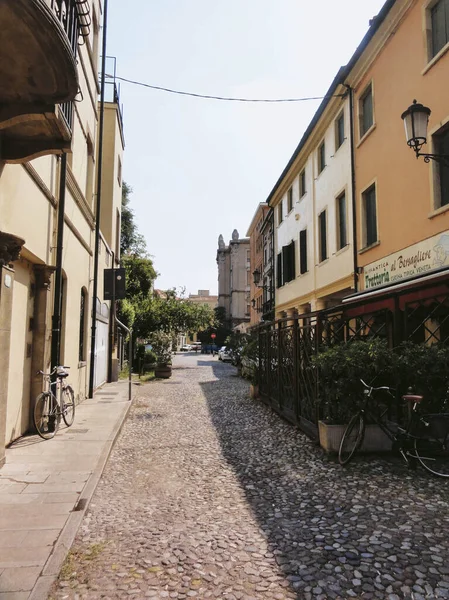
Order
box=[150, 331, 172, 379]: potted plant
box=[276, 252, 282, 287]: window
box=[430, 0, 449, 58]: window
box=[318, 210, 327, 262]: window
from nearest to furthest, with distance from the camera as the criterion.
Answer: box=[430, 0, 449, 58]: window → box=[318, 210, 327, 262]: window → box=[150, 331, 172, 379]: potted plant → box=[276, 252, 282, 287]: window

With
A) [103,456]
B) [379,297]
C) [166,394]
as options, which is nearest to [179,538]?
[103,456]

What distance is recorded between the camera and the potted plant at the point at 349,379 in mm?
6008

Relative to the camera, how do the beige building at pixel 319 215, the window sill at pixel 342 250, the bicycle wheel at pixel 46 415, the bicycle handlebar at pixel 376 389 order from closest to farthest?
the bicycle handlebar at pixel 376 389 → the bicycle wheel at pixel 46 415 → the window sill at pixel 342 250 → the beige building at pixel 319 215

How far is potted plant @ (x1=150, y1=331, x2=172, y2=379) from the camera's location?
20625 mm

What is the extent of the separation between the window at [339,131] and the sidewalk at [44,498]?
1158 cm

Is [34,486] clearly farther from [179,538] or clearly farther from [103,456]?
[179,538]

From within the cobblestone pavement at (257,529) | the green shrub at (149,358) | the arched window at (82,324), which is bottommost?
the cobblestone pavement at (257,529)

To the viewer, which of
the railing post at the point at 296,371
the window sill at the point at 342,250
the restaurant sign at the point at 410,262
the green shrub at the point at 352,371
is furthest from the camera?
the window sill at the point at 342,250

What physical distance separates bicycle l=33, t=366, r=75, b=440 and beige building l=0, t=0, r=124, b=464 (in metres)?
0.23

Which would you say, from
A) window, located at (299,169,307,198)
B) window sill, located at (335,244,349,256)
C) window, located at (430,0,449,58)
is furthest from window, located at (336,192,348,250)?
window, located at (430,0,449,58)

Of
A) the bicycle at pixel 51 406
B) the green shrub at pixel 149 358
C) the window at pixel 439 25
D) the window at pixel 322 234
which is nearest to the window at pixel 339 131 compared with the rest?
the window at pixel 322 234

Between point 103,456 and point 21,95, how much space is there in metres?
4.55

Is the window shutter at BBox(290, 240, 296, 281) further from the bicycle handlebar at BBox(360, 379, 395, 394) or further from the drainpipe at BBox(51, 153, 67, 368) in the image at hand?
the bicycle handlebar at BBox(360, 379, 395, 394)

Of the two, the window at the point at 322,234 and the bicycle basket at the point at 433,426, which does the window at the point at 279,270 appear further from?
the bicycle basket at the point at 433,426
